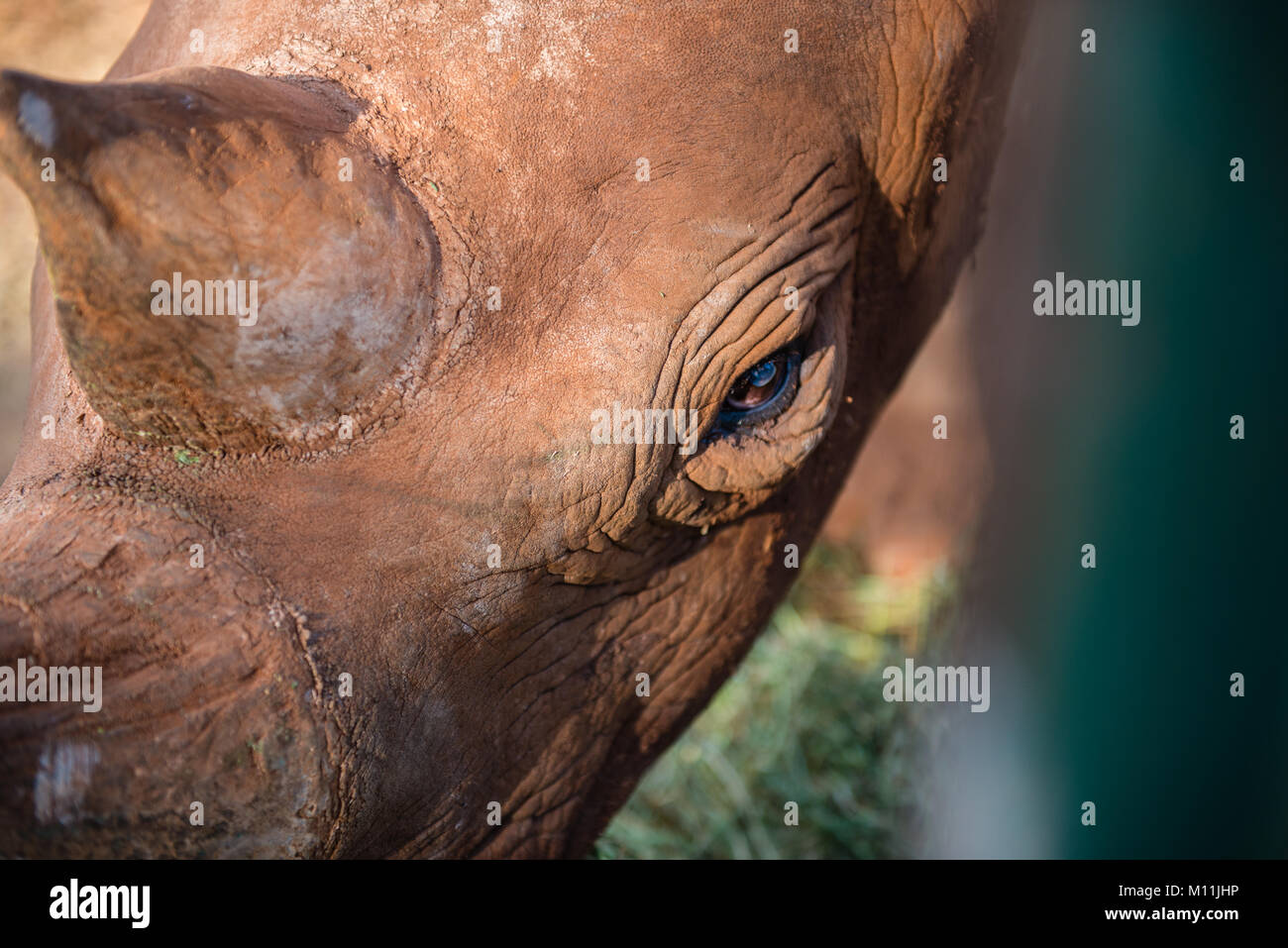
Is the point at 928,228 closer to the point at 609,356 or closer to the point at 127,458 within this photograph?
the point at 609,356

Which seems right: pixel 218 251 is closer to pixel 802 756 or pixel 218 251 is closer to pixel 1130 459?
pixel 1130 459

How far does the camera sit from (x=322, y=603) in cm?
199

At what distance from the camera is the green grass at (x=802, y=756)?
5793mm

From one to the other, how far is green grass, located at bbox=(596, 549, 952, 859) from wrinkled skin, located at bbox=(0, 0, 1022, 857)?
2.78 meters

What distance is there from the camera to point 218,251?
179 cm

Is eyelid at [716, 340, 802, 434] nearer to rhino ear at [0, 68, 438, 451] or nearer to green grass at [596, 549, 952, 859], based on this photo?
rhino ear at [0, 68, 438, 451]

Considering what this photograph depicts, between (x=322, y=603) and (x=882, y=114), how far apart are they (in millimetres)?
1484

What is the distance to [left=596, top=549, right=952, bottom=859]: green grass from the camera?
5.79 m

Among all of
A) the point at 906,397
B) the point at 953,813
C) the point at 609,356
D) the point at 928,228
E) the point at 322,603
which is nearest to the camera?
the point at 322,603

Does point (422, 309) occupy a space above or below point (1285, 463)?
above

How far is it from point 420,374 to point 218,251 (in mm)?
408

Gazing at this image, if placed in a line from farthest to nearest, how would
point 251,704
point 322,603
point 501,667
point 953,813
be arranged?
point 953,813
point 501,667
point 322,603
point 251,704

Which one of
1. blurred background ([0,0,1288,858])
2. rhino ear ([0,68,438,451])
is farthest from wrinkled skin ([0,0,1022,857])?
blurred background ([0,0,1288,858])

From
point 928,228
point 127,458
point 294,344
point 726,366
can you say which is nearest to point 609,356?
point 726,366
